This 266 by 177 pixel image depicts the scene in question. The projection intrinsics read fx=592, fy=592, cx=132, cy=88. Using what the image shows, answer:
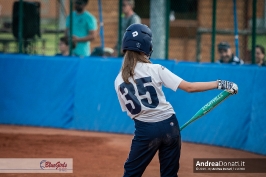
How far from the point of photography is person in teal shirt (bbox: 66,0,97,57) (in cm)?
1298

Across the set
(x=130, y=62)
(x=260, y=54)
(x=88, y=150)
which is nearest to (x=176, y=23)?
(x=260, y=54)

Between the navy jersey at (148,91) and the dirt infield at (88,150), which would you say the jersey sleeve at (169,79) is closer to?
the navy jersey at (148,91)

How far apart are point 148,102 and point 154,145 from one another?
0.43 meters

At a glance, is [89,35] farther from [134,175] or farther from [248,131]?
[134,175]

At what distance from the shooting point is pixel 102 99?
1184cm

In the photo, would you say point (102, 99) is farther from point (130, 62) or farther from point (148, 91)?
point (148, 91)

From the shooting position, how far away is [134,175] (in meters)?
5.80

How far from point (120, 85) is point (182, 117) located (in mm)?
5183

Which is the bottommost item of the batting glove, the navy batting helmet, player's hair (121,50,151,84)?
the batting glove

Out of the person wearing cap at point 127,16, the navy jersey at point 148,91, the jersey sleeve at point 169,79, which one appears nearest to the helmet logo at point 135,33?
the navy jersey at point 148,91

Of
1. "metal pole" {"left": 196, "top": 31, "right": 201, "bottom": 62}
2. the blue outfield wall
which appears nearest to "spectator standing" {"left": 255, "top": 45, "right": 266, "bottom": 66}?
the blue outfield wall

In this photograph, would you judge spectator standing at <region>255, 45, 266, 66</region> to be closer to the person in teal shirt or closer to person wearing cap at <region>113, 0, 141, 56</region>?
person wearing cap at <region>113, 0, 141, 56</region>

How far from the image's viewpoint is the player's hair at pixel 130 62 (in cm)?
580

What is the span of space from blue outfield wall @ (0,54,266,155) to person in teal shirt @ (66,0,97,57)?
3.23ft
